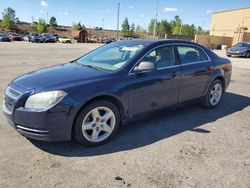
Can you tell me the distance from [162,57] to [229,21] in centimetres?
5912

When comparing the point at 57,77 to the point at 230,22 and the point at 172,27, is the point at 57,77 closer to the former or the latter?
the point at 230,22

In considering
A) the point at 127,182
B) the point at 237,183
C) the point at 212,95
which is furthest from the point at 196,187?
the point at 212,95

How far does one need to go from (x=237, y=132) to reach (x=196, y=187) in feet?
6.72

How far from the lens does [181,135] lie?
4184 millimetres

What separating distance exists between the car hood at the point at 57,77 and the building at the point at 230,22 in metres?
48.3

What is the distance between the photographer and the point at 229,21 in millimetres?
56594

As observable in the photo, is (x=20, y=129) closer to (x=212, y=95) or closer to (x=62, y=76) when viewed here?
(x=62, y=76)

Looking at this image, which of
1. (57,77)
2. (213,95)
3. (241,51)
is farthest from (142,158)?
(241,51)

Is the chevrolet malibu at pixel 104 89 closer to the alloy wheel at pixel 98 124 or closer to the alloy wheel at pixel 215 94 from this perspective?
the alloy wheel at pixel 98 124

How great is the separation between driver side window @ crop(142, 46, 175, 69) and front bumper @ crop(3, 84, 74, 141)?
1.62m

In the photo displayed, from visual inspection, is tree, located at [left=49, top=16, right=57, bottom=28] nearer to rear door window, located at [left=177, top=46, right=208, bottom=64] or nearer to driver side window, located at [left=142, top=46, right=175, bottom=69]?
rear door window, located at [left=177, top=46, right=208, bottom=64]

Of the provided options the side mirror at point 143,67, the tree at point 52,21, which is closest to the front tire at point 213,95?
the side mirror at point 143,67

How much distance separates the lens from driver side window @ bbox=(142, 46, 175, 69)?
428 cm

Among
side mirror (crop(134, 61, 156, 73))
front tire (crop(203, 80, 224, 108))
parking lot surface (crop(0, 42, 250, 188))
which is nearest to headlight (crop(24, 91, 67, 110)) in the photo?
parking lot surface (crop(0, 42, 250, 188))
